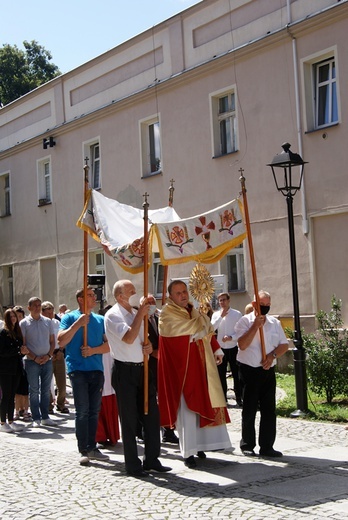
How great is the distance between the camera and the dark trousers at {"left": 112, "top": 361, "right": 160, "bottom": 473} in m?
8.30

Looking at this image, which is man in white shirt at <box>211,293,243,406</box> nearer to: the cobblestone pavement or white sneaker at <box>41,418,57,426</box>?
white sneaker at <box>41,418,57,426</box>

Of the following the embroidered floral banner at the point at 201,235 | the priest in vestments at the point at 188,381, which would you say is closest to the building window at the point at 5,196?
the embroidered floral banner at the point at 201,235

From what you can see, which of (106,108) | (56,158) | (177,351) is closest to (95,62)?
(106,108)

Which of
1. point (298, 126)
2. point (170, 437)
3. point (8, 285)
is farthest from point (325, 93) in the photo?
point (8, 285)

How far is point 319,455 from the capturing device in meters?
8.85

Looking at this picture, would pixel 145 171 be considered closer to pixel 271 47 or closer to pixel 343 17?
pixel 271 47

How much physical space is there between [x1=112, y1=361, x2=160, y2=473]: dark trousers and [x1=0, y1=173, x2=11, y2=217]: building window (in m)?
21.8

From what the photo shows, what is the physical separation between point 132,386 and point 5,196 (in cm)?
2234

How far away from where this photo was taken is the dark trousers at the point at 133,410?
27.2ft

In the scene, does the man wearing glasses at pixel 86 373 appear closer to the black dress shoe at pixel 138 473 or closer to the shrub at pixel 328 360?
the black dress shoe at pixel 138 473

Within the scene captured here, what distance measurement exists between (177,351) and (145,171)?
14183 millimetres

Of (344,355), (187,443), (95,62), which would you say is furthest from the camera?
(95,62)

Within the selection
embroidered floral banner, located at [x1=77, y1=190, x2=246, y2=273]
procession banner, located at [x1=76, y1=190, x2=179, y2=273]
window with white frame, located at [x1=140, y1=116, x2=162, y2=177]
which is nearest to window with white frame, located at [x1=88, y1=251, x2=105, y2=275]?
window with white frame, located at [x1=140, y1=116, x2=162, y2=177]

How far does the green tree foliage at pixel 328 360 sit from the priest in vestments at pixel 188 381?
4105 millimetres
